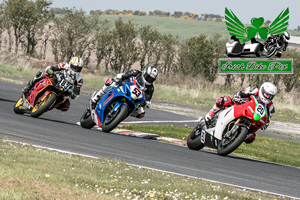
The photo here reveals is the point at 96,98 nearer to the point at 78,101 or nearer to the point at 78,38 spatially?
the point at 78,101

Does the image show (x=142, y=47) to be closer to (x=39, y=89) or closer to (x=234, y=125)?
(x=39, y=89)

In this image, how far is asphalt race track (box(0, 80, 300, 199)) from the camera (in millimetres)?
12219

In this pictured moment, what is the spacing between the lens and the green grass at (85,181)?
7957 millimetres

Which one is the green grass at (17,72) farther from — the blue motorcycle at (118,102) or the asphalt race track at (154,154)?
the blue motorcycle at (118,102)

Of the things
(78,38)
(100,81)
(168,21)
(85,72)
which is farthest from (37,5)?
(168,21)

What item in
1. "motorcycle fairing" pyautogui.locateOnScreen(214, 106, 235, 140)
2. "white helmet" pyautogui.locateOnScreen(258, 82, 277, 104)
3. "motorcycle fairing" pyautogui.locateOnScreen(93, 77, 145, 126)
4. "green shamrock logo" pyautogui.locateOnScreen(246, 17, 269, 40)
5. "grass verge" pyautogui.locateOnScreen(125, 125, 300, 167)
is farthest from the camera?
"green shamrock logo" pyautogui.locateOnScreen(246, 17, 269, 40)

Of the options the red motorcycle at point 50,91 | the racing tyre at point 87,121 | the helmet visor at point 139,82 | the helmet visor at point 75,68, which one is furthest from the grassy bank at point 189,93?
the helmet visor at point 139,82

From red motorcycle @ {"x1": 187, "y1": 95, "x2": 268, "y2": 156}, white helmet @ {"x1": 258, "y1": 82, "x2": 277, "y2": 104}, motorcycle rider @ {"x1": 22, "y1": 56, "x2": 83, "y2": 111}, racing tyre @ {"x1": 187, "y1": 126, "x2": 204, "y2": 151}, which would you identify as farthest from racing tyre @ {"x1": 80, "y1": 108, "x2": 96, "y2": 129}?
white helmet @ {"x1": 258, "y1": 82, "x2": 277, "y2": 104}

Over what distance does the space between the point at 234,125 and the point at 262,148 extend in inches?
242

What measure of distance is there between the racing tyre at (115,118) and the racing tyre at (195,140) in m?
2.02

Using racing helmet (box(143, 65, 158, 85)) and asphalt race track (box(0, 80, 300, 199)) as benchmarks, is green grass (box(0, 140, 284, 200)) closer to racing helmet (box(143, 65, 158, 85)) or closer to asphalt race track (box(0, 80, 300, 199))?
asphalt race track (box(0, 80, 300, 199))

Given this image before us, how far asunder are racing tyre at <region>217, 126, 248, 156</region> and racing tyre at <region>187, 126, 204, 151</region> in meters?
0.92

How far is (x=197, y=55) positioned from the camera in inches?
2478

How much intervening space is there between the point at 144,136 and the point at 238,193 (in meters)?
8.56
